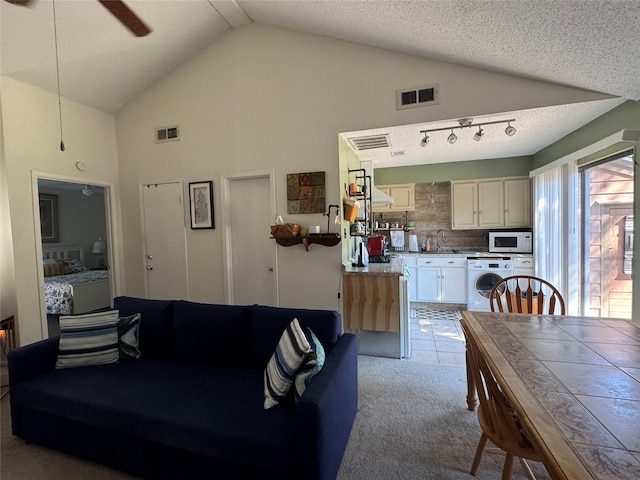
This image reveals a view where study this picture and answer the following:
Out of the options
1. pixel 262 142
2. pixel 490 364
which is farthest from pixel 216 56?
pixel 490 364

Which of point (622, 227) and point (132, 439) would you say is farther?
point (622, 227)

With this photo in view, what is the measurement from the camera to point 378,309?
312 cm

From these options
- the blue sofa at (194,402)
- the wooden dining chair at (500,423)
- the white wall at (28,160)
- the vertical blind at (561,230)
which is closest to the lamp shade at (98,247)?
the white wall at (28,160)

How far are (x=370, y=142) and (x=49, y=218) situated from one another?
20.5 feet

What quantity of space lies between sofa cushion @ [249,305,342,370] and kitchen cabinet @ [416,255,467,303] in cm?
321

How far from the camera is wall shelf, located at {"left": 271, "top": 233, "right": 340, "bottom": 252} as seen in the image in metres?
3.14

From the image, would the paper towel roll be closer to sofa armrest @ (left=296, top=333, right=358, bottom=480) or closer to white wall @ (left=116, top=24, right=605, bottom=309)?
white wall @ (left=116, top=24, right=605, bottom=309)

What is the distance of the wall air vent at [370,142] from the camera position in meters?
3.40

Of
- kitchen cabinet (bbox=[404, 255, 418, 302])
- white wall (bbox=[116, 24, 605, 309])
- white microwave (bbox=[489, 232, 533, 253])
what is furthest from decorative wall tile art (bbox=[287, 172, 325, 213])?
white microwave (bbox=[489, 232, 533, 253])

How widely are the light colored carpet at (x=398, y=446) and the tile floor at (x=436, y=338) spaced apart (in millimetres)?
566

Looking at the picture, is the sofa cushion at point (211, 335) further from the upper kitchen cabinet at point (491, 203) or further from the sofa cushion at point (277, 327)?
the upper kitchen cabinet at point (491, 203)

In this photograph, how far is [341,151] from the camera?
3.30 m

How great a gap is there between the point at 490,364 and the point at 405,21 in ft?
8.48

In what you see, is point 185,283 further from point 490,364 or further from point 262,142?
point 490,364
